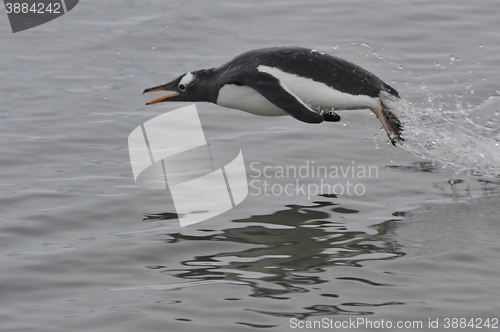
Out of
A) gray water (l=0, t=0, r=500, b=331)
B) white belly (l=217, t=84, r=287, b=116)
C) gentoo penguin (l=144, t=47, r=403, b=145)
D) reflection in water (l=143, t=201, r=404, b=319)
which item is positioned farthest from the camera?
white belly (l=217, t=84, r=287, b=116)

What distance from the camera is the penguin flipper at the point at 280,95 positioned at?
5.46 meters

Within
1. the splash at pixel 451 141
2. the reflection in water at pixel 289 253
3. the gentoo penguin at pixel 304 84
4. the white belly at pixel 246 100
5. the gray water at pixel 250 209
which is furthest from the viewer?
the splash at pixel 451 141

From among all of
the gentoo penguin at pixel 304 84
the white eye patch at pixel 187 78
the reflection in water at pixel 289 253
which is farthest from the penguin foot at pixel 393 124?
the white eye patch at pixel 187 78

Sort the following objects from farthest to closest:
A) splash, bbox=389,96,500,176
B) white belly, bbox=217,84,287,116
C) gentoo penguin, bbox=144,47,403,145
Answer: splash, bbox=389,96,500,176 → white belly, bbox=217,84,287,116 → gentoo penguin, bbox=144,47,403,145

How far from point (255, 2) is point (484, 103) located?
540cm

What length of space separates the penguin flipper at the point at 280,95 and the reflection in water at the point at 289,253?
661 millimetres

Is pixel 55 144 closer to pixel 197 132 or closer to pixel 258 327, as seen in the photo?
pixel 197 132

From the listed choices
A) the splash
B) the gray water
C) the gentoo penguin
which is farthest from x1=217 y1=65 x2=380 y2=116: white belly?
the gray water

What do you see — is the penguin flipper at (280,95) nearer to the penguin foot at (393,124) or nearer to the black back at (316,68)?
the black back at (316,68)

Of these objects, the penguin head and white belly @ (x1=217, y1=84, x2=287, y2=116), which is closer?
white belly @ (x1=217, y1=84, x2=287, y2=116)

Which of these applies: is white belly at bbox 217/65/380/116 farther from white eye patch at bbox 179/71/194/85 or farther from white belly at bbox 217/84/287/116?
white eye patch at bbox 179/71/194/85

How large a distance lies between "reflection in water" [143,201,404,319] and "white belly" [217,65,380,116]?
90cm

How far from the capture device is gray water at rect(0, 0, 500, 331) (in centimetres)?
404

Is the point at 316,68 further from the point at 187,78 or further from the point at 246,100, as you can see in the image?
the point at 187,78
